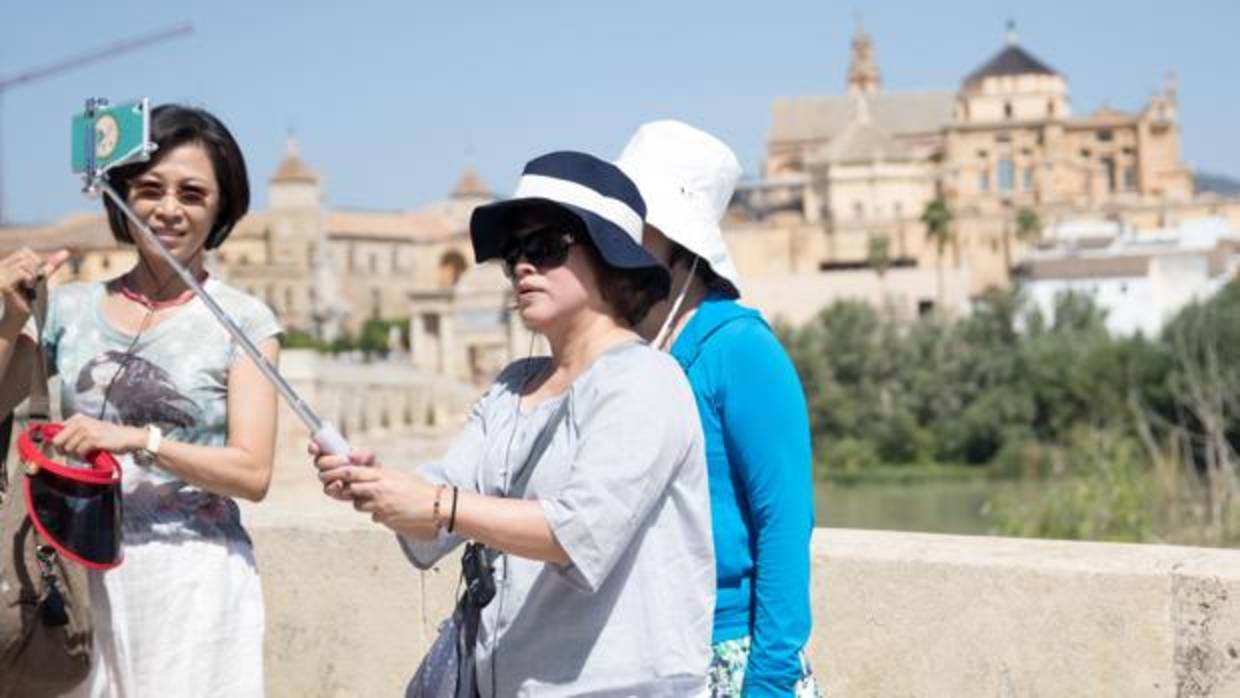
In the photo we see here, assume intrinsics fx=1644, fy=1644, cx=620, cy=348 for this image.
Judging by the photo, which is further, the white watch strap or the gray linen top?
the white watch strap

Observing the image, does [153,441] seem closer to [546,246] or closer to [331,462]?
[331,462]

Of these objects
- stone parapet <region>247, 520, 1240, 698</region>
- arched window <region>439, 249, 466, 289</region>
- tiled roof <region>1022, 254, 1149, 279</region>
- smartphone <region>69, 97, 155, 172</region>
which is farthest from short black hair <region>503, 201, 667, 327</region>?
arched window <region>439, 249, 466, 289</region>

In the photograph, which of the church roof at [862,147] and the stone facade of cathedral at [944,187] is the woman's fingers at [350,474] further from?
the church roof at [862,147]

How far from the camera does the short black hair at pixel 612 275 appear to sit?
2406mm

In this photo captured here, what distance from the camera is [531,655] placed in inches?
92.0

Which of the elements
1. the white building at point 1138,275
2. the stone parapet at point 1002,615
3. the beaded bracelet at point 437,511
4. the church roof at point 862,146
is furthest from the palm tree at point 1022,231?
the beaded bracelet at point 437,511

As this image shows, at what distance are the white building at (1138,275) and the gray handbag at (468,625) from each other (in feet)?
144

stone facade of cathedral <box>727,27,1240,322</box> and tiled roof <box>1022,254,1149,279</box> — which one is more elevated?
stone facade of cathedral <box>727,27,1240,322</box>

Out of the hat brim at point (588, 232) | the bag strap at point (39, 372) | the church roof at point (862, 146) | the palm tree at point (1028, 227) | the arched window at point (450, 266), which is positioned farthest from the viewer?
the arched window at point (450, 266)

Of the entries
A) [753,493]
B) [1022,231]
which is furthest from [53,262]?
[1022,231]

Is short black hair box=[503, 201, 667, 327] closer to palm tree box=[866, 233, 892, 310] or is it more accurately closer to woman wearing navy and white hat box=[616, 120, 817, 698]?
woman wearing navy and white hat box=[616, 120, 817, 698]

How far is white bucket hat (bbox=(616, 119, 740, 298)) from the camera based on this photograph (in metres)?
2.70

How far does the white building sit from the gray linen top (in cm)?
4395

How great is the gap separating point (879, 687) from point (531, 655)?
1.49m
